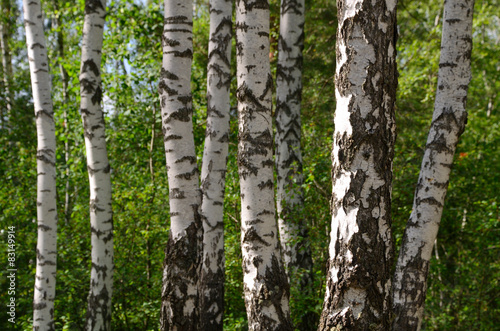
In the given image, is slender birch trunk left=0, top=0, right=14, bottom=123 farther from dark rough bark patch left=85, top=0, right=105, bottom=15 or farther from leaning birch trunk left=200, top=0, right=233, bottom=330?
leaning birch trunk left=200, top=0, right=233, bottom=330

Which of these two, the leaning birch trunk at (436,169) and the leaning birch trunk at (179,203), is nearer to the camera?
the leaning birch trunk at (179,203)

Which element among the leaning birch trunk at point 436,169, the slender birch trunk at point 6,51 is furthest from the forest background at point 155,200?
the slender birch trunk at point 6,51

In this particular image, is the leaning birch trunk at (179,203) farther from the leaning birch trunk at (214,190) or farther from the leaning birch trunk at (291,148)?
the leaning birch trunk at (291,148)

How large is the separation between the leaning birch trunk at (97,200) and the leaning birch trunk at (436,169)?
310cm

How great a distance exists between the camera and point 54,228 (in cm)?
531

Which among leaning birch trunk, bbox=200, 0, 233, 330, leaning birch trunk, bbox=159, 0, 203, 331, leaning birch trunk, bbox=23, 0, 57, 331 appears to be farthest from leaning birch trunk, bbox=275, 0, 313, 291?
leaning birch trunk, bbox=23, 0, 57, 331

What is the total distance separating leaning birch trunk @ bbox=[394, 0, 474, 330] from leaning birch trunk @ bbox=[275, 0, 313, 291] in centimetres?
179

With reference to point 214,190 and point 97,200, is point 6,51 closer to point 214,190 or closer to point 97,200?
point 97,200

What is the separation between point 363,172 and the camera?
2377 mm

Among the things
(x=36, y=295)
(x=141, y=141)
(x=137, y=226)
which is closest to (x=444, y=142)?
(x=36, y=295)

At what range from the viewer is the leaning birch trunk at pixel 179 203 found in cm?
374

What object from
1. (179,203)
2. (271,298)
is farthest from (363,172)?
(179,203)

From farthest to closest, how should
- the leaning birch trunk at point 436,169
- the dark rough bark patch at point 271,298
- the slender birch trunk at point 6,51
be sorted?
the slender birch trunk at point 6,51 → the leaning birch trunk at point 436,169 → the dark rough bark patch at point 271,298

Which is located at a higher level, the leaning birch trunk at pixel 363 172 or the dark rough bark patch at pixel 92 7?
the dark rough bark patch at pixel 92 7
